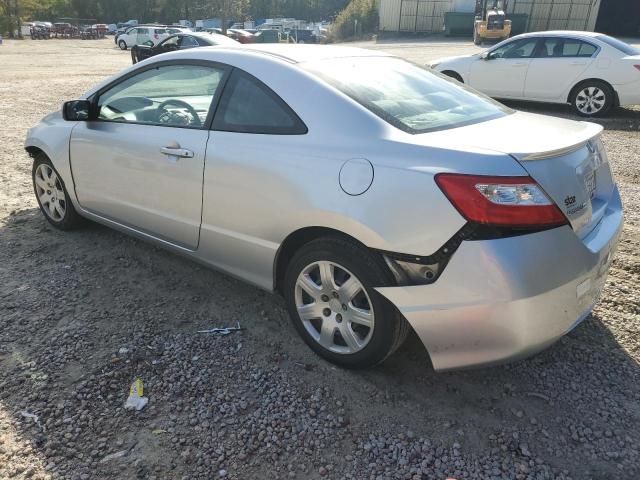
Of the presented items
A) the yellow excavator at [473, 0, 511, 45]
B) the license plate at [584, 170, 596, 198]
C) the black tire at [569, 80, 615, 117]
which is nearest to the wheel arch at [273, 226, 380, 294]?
the license plate at [584, 170, 596, 198]

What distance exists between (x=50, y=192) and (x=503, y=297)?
4.03 meters

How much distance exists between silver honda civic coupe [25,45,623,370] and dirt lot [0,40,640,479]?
0.30m

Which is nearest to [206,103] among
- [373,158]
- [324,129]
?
[324,129]

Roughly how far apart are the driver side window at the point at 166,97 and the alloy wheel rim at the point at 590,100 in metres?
8.51

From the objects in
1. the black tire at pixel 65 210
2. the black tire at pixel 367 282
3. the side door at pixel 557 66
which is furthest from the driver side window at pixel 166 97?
the side door at pixel 557 66

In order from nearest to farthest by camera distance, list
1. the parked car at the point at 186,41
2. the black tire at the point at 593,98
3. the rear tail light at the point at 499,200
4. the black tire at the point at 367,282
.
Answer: the rear tail light at the point at 499,200
the black tire at the point at 367,282
the black tire at the point at 593,98
the parked car at the point at 186,41

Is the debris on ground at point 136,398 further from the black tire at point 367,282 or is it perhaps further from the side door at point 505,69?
the side door at point 505,69

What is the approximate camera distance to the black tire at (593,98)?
9.52m

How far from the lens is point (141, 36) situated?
120 feet

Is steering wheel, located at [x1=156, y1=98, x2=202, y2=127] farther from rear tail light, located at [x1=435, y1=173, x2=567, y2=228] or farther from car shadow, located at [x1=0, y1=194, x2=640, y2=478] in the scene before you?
rear tail light, located at [x1=435, y1=173, x2=567, y2=228]

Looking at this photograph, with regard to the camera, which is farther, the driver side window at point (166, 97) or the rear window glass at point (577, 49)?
the rear window glass at point (577, 49)

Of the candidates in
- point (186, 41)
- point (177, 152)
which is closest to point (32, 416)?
point (177, 152)

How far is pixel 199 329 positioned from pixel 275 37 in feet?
134

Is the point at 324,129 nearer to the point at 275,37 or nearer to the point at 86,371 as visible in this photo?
the point at 86,371
